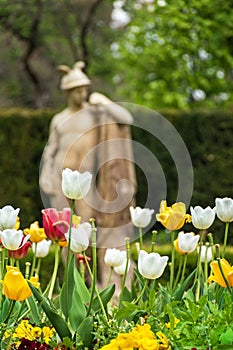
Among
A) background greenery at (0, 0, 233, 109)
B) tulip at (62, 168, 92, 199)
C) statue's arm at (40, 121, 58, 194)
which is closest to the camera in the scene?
tulip at (62, 168, 92, 199)

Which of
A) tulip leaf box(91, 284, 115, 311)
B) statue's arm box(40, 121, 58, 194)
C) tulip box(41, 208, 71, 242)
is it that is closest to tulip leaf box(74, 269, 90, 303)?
tulip leaf box(91, 284, 115, 311)

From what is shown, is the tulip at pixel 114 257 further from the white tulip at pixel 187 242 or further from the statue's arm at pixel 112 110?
the statue's arm at pixel 112 110

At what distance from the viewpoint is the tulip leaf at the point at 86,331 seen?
243 cm

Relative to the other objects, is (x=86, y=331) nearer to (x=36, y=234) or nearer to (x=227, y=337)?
(x=227, y=337)

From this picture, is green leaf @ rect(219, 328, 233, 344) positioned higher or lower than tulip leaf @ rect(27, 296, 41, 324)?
higher

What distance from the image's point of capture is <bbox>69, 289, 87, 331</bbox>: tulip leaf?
2.53 meters

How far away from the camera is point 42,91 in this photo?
17062 mm

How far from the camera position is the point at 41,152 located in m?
10.7

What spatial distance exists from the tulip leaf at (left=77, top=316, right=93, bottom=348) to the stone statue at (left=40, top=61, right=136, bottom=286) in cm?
426

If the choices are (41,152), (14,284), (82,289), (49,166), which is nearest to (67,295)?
(14,284)

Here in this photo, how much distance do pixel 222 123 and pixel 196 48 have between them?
364 centimetres

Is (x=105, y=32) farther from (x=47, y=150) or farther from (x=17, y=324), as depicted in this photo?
(x=17, y=324)

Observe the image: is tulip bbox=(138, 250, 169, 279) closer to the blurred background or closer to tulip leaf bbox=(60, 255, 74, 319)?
tulip leaf bbox=(60, 255, 74, 319)

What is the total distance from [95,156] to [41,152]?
3.87 meters
